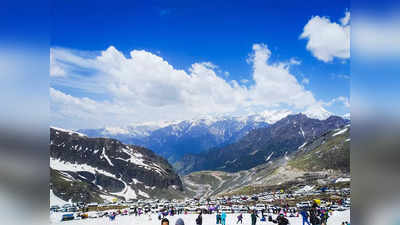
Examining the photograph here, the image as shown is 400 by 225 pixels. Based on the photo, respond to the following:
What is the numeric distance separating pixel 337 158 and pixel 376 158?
163 m

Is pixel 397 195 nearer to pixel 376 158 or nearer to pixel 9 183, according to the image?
pixel 376 158

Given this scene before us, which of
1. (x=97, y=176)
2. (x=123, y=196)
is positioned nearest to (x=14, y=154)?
(x=123, y=196)

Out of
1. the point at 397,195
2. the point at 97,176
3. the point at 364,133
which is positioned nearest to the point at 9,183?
the point at 364,133

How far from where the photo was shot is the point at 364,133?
152 inches

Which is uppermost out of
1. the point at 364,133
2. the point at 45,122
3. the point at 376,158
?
the point at 45,122

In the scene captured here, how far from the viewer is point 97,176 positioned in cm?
17800

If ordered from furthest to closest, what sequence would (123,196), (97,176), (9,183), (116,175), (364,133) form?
(116,175) → (97,176) → (123,196) → (9,183) → (364,133)

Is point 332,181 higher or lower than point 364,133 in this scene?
lower

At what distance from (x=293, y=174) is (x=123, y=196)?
8951 cm

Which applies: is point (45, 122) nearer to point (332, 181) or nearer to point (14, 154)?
point (14, 154)

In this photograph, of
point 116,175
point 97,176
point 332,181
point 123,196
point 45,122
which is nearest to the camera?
point 45,122

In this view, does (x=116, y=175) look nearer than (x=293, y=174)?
No

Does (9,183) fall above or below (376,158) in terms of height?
below

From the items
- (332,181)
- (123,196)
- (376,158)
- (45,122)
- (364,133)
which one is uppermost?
Answer: (45,122)
